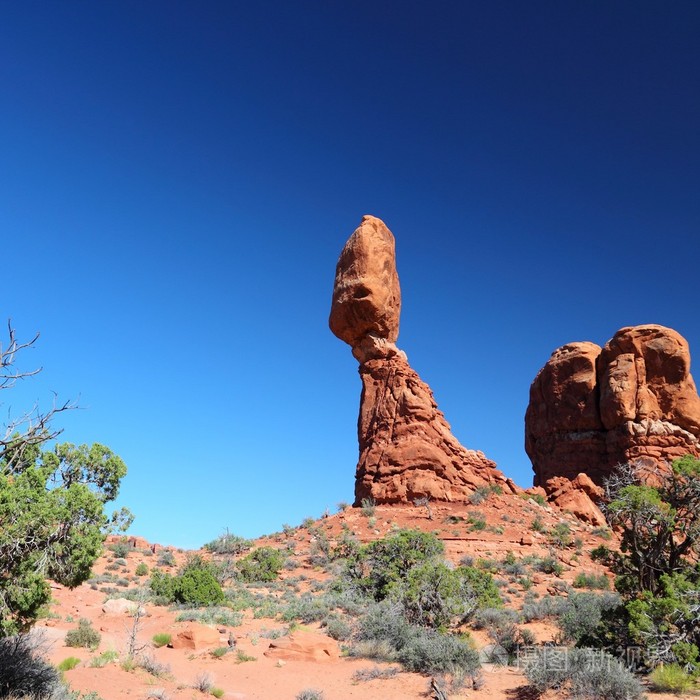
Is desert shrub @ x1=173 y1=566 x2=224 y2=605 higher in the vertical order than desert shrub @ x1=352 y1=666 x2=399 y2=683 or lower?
A: higher

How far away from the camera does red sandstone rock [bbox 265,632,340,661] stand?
11.9 meters

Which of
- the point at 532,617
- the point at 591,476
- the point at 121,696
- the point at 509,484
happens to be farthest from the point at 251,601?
the point at 591,476

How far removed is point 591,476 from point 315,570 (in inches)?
930

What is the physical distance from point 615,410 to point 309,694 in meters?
34.1

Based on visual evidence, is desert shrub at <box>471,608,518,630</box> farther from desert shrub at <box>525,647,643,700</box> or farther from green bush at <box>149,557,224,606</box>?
green bush at <box>149,557,224,606</box>

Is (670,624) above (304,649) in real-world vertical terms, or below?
above

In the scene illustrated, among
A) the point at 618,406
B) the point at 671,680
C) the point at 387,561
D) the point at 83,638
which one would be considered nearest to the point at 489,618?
the point at 387,561

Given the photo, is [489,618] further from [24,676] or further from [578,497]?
[578,497]

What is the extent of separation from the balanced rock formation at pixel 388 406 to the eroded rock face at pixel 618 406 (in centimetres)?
755

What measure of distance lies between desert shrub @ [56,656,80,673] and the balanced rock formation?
68.9 feet

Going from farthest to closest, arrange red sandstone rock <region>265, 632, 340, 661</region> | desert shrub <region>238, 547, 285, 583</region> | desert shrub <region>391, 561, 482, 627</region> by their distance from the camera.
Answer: desert shrub <region>238, 547, 285, 583</region>, desert shrub <region>391, 561, 482, 627</region>, red sandstone rock <region>265, 632, 340, 661</region>

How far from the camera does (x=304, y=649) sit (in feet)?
39.7

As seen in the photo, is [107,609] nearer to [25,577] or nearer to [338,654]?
[338,654]

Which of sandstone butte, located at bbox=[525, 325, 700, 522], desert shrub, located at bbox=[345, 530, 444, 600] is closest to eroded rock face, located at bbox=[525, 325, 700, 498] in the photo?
sandstone butte, located at bbox=[525, 325, 700, 522]
